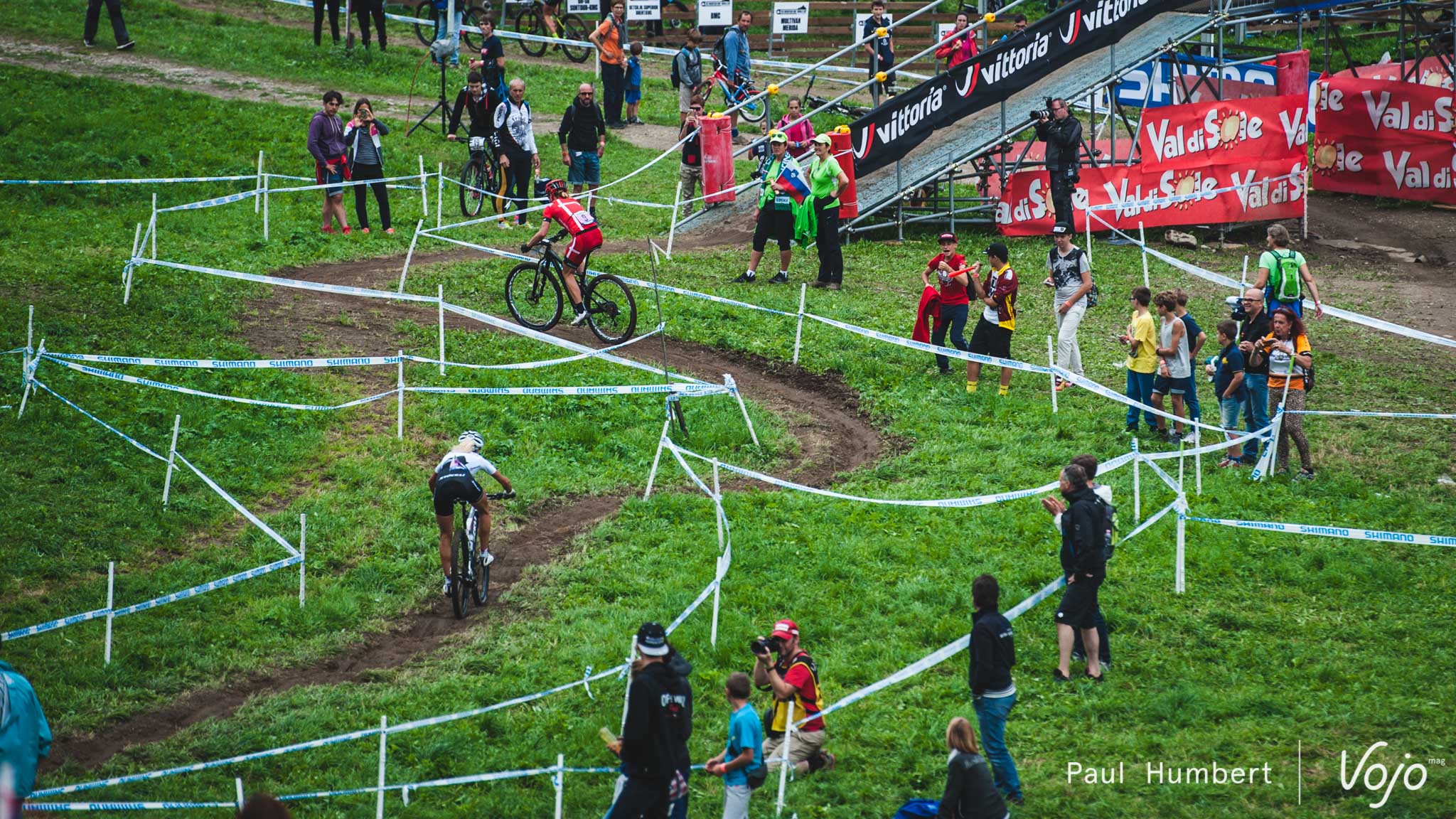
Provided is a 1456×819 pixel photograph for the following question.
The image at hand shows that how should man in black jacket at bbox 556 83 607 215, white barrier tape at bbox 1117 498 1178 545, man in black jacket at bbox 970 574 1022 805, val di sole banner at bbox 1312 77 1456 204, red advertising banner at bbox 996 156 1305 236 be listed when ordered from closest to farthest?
man in black jacket at bbox 970 574 1022 805, white barrier tape at bbox 1117 498 1178 545, man in black jacket at bbox 556 83 607 215, red advertising banner at bbox 996 156 1305 236, val di sole banner at bbox 1312 77 1456 204

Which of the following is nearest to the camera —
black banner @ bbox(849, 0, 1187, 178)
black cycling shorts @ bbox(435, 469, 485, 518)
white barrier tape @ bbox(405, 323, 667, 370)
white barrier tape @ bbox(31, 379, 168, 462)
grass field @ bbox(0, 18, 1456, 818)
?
grass field @ bbox(0, 18, 1456, 818)

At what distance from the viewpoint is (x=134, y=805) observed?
26.8 feet

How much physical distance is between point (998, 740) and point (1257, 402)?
21.9 ft

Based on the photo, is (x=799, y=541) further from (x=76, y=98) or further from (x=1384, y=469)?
(x=76, y=98)

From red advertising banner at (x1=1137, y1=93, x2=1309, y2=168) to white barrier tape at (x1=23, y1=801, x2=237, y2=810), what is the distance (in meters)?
18.5

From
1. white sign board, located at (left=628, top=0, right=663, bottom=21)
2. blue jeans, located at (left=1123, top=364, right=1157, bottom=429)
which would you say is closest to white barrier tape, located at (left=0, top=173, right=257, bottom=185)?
blue jeans, located at (left=1123, top=364, right=1157, bottom=429)

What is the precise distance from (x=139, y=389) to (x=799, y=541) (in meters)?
7.81

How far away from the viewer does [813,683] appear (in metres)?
8.92

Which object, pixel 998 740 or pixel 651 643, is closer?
pixel 651 643

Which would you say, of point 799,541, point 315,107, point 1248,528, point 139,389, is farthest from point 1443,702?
point 315,107

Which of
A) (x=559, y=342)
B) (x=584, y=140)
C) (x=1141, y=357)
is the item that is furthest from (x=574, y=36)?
(x=1141, y=357)

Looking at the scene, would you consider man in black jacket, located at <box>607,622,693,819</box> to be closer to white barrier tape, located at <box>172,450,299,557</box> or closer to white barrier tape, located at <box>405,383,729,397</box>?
white barrier tape, located at <box>172,450,299,557</box>

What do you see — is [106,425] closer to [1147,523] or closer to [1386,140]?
[1147,523]

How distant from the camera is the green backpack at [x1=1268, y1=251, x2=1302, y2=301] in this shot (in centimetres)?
1547
